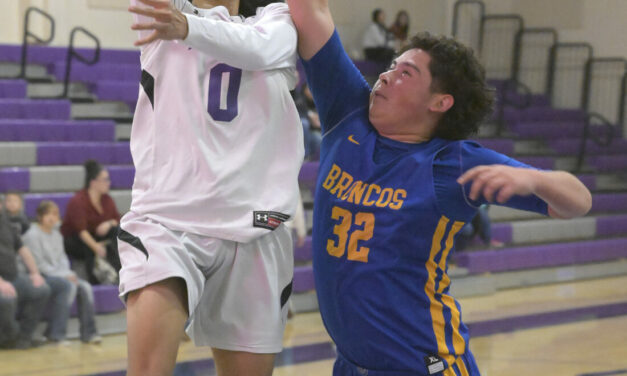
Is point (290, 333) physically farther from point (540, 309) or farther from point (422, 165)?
point (422, 165)

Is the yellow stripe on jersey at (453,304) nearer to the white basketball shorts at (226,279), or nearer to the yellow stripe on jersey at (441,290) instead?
the yellow stripe on jersey at (441,290)

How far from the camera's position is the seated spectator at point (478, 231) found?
9.02 metres

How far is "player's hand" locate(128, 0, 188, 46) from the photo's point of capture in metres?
2.18

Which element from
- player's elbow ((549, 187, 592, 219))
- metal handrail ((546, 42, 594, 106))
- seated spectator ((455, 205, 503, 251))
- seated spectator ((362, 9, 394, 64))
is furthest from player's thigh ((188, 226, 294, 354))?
metal handrail ((546, 42, 594, 106))

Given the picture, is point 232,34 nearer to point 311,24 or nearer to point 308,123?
point 311,24

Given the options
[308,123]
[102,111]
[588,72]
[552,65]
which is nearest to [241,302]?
[308,123]

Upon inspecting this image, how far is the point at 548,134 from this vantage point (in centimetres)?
1254

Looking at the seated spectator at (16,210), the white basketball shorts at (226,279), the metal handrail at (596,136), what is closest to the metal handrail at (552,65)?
the metal handrail at (596,136)

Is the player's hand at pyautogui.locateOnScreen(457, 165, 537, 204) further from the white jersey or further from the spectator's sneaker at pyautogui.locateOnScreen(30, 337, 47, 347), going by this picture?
the spectator's sneaker at pyautogui.locateOnScreen(30, 337, 47, 347)

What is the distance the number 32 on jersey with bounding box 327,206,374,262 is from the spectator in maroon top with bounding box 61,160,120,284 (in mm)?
4097

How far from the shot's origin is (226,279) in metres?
2.48

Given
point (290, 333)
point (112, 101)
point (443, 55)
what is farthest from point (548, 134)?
point (443, 55)

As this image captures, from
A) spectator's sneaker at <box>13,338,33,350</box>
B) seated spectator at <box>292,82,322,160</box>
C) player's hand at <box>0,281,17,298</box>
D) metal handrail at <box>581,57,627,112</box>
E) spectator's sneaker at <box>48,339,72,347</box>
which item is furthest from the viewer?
metal handrail at <box>581,57,627,112</box>

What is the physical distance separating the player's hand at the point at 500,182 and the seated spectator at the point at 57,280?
4426mm
